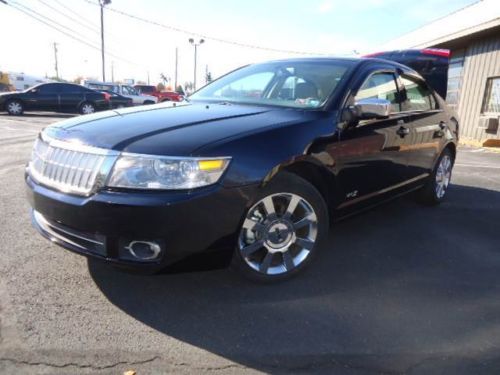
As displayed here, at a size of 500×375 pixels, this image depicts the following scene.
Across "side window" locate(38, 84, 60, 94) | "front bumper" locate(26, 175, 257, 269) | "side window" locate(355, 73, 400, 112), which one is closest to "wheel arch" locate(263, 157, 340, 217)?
"front bumper" locate(26, 175, 257, 269)

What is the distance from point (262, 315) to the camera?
2.49m

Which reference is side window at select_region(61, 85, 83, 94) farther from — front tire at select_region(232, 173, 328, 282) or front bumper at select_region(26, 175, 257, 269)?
front tire at select_region(232, 173, 328, 282)

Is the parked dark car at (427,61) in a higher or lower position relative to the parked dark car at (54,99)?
higher

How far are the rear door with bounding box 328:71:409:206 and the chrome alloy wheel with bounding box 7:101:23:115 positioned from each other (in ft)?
52.5

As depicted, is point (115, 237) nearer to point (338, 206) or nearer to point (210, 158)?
point (210, 158)

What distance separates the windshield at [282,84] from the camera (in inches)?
130

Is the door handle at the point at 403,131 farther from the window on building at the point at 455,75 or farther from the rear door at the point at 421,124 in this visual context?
the window on building at the point at 455,75

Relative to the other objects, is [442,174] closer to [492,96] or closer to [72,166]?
[72,166]

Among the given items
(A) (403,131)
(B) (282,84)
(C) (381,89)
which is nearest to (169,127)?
(B) (282,84)

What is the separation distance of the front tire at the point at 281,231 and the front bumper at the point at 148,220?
184mm

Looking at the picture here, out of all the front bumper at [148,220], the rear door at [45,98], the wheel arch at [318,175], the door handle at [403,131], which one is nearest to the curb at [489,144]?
the door handle at [403,131]

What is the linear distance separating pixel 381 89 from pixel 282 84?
91 cm

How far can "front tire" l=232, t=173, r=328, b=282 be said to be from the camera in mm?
2643

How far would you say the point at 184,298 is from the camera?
8.68ft
